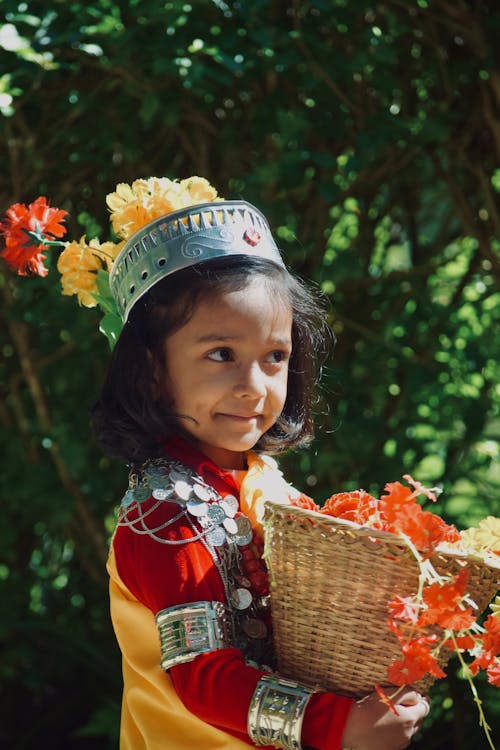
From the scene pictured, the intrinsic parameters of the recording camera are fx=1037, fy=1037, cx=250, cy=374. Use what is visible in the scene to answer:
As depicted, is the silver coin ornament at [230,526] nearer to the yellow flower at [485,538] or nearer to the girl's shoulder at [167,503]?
the girl's shoulder at [167,503]

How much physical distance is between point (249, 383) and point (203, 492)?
0.20m

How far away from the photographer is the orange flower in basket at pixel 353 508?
1.65m

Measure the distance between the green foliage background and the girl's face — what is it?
108 cm

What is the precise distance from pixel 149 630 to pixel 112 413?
16.0 inches

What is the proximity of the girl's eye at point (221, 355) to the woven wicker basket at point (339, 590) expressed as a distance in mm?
292

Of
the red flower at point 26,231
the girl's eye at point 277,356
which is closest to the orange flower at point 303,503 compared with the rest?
the girl's eye at point 277,356

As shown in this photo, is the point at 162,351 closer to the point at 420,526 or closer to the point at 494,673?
the point at 420,526

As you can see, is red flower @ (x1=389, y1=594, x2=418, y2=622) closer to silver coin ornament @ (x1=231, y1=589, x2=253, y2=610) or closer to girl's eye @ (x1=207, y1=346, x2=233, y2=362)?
silver coin ornament @ (x1=231, y1=589, x2=253, y2=610)

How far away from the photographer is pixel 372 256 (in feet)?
11.5

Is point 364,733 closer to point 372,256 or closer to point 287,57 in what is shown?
point 287,57

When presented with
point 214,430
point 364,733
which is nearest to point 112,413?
point 214,430

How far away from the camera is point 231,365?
1750mm

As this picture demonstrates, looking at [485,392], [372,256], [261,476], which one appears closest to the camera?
[261,476]

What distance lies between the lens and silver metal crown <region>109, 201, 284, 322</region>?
1.77 metres
